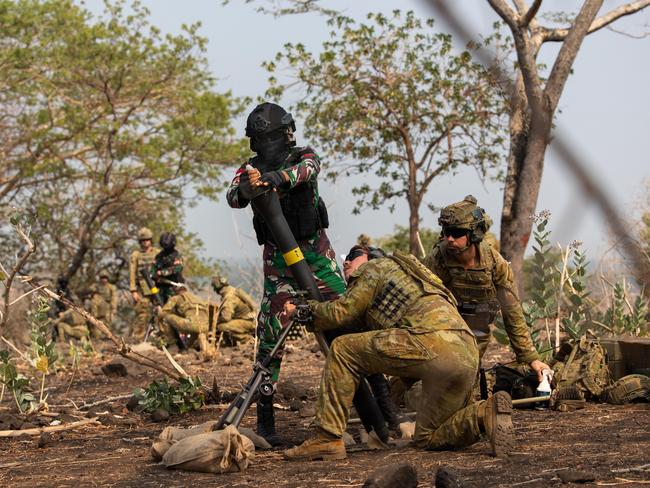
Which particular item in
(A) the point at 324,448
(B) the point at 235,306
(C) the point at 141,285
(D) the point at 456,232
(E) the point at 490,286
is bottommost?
(A) the point at 324,448

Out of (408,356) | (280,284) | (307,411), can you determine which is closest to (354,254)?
(280,284)

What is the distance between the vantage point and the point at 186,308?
1210 centimetres

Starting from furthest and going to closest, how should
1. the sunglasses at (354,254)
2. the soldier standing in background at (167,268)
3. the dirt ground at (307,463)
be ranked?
the soldier standing in background at (167,268) < the sunglasses at (354,254) < the dirt ground at (307,463)

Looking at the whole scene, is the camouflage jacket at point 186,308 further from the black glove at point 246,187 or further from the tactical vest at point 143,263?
the black glove at point 246,187

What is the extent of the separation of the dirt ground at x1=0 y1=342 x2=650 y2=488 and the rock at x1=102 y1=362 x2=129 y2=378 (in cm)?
201

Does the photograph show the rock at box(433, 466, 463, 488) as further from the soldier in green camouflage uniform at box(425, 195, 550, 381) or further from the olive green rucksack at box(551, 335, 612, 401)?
the olive green rucksack at box(551, 335, 612, 401)

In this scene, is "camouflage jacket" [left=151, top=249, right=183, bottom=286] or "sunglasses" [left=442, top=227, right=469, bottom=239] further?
"camouflage jacket" [left=151, top=249, right=183, bottom=286]

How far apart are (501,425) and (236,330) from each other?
308 inches

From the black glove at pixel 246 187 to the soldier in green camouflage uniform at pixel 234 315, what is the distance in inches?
279

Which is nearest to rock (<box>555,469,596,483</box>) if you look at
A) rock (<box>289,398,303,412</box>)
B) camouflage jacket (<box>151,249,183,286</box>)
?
rock (<box>289,398,303,412</box>)

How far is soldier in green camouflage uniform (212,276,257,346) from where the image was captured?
38.5 ft

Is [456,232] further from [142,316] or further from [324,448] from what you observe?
[142,316]

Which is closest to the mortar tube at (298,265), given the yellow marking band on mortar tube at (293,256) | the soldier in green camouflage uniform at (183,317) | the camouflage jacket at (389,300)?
the yellow marking band on mortar tube at (293,256)

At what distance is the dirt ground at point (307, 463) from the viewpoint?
12.6 ft
